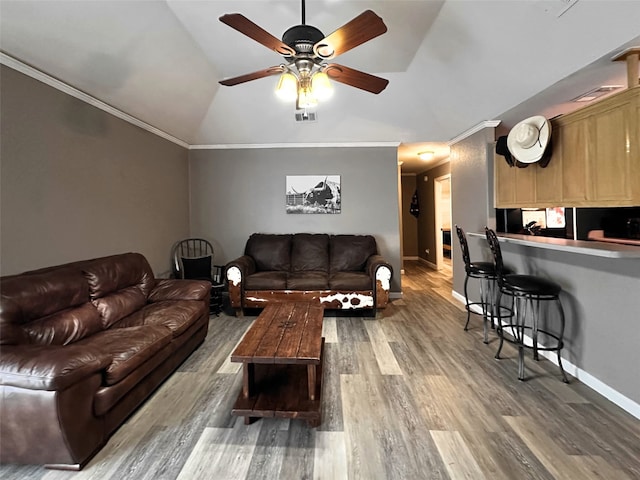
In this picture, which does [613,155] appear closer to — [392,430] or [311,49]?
[311,49]

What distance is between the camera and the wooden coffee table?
192 centimetres

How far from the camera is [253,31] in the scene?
193 cm

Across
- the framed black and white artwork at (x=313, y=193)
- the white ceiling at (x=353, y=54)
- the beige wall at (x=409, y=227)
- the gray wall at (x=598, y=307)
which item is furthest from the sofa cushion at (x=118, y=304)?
the beige wall at (x=409, y=227)

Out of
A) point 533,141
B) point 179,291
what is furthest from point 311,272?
point 533,141

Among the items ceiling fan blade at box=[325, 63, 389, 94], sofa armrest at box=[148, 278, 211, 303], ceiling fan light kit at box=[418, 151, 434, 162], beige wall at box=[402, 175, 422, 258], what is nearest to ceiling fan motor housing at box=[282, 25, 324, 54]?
ceiling fan blade at box=[325, 63, 389, 94]

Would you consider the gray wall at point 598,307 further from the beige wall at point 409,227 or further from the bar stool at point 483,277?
the beige wall at point 409,227

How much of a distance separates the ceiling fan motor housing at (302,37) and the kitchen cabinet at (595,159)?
212 cm

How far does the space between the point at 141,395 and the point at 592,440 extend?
289 centimetres

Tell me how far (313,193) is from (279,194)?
0.56 metres

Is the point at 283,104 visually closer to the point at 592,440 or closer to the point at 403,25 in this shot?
the point at 403,25

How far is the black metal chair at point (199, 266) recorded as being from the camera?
432cm

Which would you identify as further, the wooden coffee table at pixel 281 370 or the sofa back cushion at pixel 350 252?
the sofa back cushion at pixel 350 252

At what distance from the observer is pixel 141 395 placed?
2.20 m

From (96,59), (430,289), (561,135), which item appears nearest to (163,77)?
(96,59)
